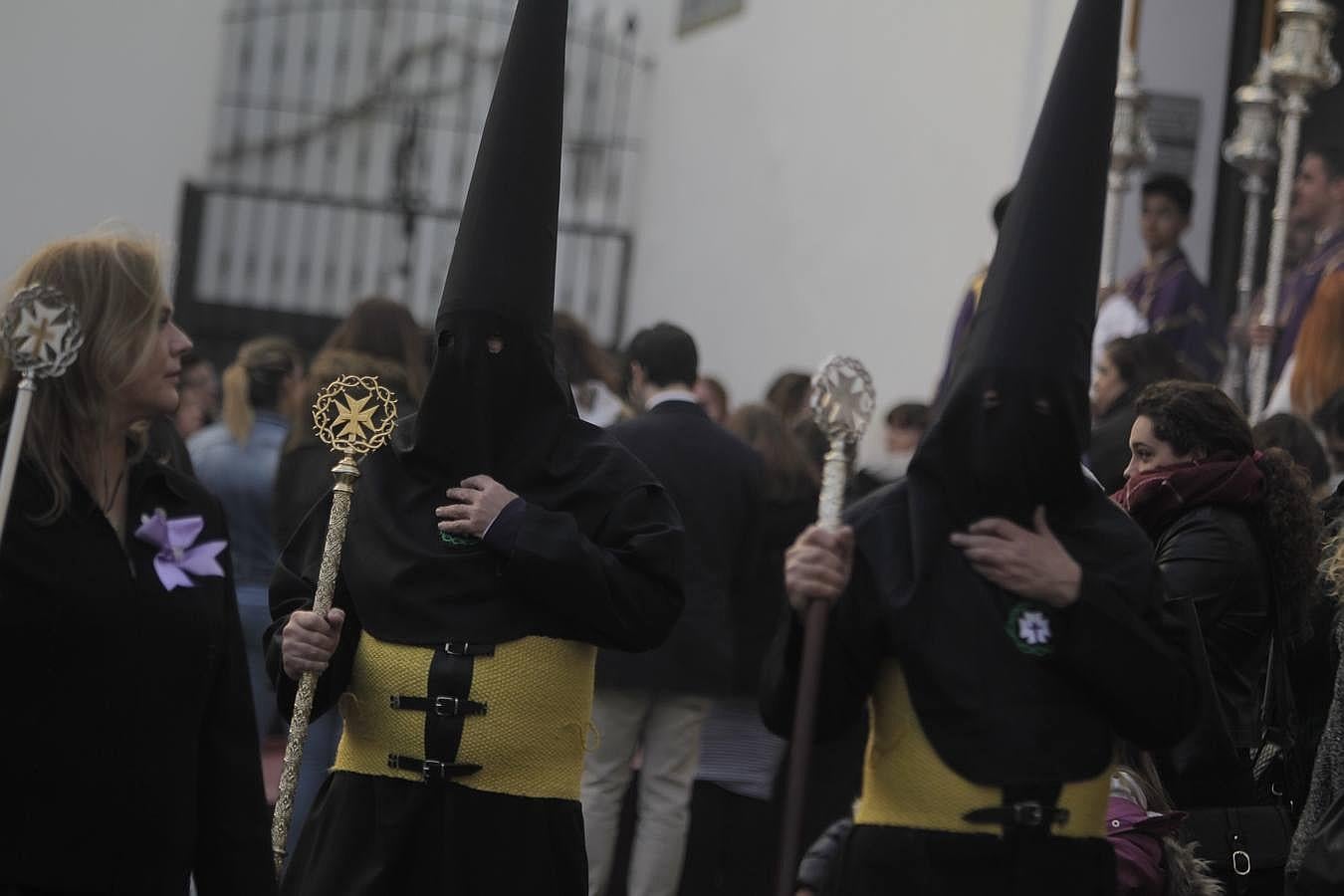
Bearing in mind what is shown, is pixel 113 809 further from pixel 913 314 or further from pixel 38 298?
pixel 913 314

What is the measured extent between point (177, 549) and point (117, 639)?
21 cm

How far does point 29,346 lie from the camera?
147 inches

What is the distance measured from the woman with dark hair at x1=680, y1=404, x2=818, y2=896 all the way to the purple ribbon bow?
3928 millimetres

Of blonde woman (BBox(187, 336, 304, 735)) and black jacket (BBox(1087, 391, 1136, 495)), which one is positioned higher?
black jacket (BBox(1087, 391, 1136, 495))

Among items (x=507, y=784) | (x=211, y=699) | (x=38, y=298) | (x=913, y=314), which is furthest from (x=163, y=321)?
(x=913, y=314)

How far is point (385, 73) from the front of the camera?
17.8 meters

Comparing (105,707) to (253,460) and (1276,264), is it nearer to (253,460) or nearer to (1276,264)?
(253,460)

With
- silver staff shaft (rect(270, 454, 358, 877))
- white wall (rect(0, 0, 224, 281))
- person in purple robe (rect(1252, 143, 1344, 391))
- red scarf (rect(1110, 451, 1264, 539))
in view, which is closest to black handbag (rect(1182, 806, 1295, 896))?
red scarf (rect(1110, 451, 1264, 539))

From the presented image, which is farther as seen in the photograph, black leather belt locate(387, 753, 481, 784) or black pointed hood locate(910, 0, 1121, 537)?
black leather belt locate(387, 753, 481, 784)

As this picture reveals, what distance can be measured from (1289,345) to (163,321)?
6.48 meters

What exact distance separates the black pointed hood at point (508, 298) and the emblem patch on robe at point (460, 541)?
0.15m

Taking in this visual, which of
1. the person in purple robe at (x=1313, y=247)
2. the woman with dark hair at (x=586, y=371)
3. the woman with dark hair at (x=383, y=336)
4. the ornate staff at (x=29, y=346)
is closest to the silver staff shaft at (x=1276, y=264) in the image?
the person in purple robe at (x=1313, y=247)

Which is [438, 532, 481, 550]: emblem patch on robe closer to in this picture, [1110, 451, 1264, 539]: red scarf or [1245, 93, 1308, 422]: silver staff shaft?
[1110, 451, 1264, 539]: red scarf

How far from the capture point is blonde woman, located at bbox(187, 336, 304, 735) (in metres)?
8.29
